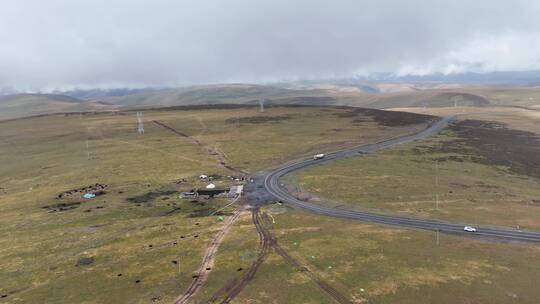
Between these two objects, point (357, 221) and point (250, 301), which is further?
point (357, 221)

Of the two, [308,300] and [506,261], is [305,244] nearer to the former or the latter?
[308,300]

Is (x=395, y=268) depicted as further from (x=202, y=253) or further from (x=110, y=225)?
(x=110, y=225)

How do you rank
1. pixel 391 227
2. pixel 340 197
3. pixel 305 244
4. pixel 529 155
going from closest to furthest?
pixel 305 244 < pixel 391 227 < pixel 340 197 < pixel 529 155

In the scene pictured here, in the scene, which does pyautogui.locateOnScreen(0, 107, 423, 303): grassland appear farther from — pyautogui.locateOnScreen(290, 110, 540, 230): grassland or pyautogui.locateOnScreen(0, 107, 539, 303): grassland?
pyautogui.locateOnScreen(290, 110, 540, 230): grassland

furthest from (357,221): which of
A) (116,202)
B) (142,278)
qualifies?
(116,202)

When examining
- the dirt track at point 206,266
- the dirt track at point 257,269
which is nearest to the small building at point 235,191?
the dirt track at point 206,266

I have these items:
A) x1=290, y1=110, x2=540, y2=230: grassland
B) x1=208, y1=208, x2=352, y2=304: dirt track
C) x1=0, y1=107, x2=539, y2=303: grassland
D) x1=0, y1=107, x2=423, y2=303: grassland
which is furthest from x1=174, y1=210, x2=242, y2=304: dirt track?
x1=290, y1=110, x2=540, y2=230: grassland

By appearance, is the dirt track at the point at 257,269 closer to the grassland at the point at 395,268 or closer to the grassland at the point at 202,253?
the grassland at the point at 202,253

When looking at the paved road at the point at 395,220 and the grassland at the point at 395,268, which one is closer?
the grassland at the point at 395,268

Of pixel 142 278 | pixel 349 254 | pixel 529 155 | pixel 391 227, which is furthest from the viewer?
pixel 529 155
